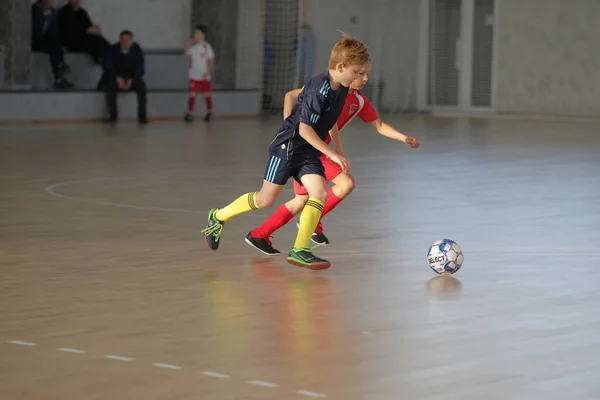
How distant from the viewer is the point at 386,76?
28.4 metres

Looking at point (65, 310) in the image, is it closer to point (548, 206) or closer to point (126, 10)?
point (548, 206)

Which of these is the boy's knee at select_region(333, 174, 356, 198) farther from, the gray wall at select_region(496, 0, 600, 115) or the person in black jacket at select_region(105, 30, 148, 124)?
the gray wall at select_region(496, 0, 600, 115)

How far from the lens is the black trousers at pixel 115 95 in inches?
858

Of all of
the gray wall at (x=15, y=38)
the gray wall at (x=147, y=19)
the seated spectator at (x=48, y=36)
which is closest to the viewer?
the gray wall at (x=15, y=38)

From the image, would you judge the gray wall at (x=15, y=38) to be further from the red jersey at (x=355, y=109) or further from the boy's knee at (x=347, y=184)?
the boy's knee at (x=347, y=184)

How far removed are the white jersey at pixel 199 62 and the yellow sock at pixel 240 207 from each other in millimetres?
16123

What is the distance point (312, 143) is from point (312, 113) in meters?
0.22

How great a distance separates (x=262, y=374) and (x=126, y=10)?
67.4ft

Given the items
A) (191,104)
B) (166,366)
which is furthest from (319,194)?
(191,104)

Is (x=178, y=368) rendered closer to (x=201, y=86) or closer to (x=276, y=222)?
(x=276, y=222)

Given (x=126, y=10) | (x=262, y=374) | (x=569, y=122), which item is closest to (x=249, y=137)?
(x=126, y=10)

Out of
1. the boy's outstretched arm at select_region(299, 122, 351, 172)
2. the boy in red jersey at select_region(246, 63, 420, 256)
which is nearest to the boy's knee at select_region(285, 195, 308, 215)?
the boy in red jersey at select_region(246, 63, 420, 256)

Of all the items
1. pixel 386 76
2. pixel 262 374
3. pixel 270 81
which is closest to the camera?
pixel 262 374

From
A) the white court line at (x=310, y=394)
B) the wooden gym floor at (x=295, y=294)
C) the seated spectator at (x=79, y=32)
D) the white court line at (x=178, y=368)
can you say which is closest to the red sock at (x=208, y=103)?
the seated spectator at (x=79, y=32)
